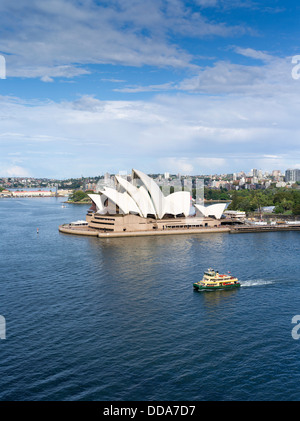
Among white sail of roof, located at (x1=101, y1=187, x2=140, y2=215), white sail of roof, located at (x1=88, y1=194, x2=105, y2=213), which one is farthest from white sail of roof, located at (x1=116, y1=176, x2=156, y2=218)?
white sail of roof, located at (x1=88, y1=194, x2=105, y2=213)

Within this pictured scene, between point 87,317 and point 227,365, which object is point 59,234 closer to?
point 87,317

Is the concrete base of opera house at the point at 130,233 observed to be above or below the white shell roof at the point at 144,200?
below

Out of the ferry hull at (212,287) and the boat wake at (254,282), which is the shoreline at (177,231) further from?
the ferry hull at (212,287)

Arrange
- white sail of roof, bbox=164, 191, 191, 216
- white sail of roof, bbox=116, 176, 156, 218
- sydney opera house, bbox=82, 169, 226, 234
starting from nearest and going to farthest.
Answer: sydney opera house, bbox=82, 169, 226, 234 < white sail of roof, bbox=116, 176, 156, 218 < white sail of roof, bbox=164, 191, 191, 216

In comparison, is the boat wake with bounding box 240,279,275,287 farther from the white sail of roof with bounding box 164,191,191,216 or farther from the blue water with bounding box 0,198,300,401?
the white sail of roof with bounding box 164,191,191,216

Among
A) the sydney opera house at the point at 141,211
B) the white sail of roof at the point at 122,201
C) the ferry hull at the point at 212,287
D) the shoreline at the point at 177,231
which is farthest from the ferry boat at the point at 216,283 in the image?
the white sail of roof at the point at 122,201
